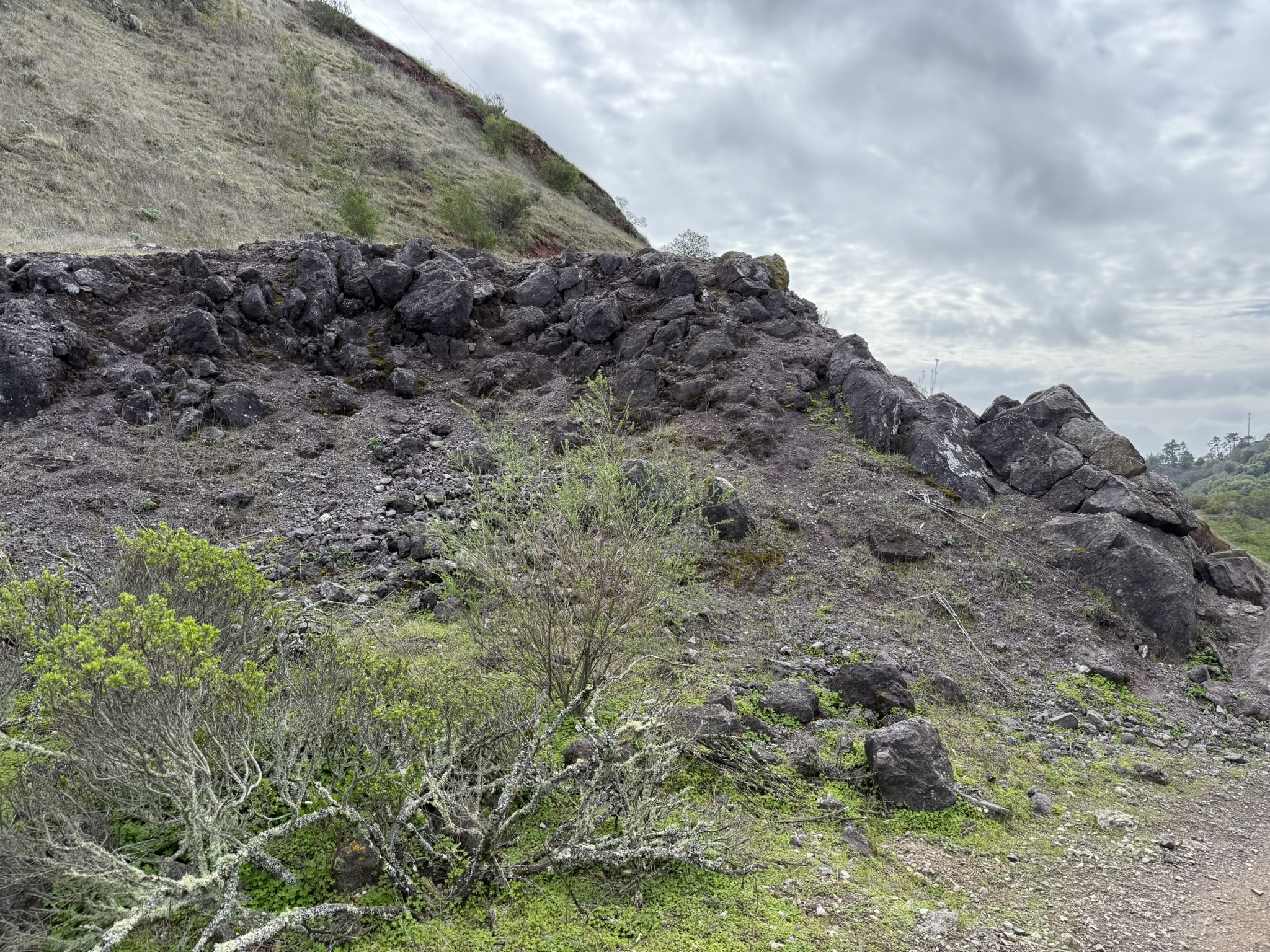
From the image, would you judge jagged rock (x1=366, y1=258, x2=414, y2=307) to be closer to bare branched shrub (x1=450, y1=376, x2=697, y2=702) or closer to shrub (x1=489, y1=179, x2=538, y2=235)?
bare branched shrub (x1=450, y1=376, x2=697, y2=702)

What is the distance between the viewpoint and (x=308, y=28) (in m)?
37.1

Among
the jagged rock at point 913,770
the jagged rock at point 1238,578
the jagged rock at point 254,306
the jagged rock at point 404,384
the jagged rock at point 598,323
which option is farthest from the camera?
the jagged rock at point 598,323

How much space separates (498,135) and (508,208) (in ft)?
35.1

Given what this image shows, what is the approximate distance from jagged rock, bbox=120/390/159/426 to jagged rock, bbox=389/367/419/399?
385 cm

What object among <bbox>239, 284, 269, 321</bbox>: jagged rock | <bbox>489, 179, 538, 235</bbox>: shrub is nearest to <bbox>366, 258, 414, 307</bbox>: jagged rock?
<bbox>239, 284, 269, 321</bbox>: jagged rock

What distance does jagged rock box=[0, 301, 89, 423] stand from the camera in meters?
10.4

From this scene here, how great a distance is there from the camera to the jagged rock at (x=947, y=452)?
36.3ft

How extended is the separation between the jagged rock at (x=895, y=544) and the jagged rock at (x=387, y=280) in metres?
10.9

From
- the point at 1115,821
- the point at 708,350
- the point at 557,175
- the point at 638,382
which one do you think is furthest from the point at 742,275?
the point at 557,175

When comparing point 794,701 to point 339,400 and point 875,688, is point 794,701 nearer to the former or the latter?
point 875,688

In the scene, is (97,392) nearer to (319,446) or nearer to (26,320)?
(26,320)

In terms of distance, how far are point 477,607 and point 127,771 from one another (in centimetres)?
258

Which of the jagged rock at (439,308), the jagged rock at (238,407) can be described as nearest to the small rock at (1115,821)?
the jagged rock at (238,407)

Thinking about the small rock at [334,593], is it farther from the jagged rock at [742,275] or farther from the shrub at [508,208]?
the shrub at [508,208]
